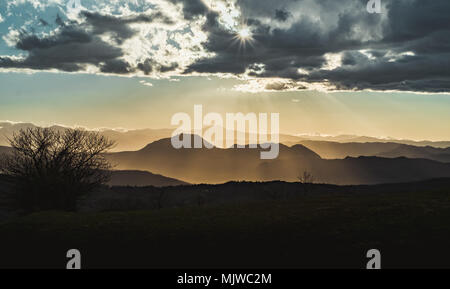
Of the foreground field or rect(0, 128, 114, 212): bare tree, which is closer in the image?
the foreground field

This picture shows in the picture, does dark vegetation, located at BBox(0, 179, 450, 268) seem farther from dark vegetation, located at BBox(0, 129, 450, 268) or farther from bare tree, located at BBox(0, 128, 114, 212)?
bare tree, located at BBox(0, 128, 114, 212)

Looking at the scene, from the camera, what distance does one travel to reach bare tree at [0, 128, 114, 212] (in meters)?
59.7

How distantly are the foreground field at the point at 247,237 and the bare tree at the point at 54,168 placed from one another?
1547 cm

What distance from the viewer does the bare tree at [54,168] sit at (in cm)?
5966

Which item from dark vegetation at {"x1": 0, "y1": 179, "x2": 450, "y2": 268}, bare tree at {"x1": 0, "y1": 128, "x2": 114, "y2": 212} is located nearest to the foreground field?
dark vegetation at {"x1": 0, "y1": 179, "x2": 450, "y2": 268}

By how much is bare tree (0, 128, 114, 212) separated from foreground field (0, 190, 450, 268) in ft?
50.8

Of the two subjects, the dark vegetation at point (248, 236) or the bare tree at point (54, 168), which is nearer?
the dark vegetation at point (248, 236)

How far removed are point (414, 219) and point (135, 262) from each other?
23.8m

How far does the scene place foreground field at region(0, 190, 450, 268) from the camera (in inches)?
Result: 1118

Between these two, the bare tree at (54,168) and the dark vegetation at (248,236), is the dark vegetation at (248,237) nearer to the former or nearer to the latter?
the dark vegetation at (248,236)

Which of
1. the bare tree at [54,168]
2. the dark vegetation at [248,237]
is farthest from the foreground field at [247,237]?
the bare tree at [54,168]
